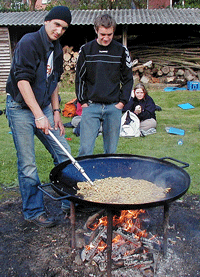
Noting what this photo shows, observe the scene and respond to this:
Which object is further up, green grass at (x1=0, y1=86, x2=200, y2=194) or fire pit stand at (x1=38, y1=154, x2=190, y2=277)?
fire pit stand at (x1=38, y1=154, x2=190, y2=277)

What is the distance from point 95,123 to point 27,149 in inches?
34.6

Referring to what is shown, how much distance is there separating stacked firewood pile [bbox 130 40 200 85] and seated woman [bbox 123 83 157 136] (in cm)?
524

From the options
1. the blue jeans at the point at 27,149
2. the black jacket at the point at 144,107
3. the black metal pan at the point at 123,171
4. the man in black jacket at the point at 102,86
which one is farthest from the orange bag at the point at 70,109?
the black metal pan at the point at 123,171

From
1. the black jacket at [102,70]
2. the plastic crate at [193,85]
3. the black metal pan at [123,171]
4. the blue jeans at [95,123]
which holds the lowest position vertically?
the plastic crate at [193,85]

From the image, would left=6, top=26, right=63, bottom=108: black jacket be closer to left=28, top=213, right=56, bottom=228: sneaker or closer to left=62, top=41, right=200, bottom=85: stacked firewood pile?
left=28, top=213, right=56, bottom=228: sneaker

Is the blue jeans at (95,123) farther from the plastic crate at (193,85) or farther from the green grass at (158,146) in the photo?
the plastic crate at (193,85)

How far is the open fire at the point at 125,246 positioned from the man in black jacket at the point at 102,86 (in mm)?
920

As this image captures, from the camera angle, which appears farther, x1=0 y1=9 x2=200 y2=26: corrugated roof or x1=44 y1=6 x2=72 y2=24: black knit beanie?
x1=0 y1=9 x2=200 y2=26: corrugated roof

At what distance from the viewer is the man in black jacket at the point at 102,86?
301 centimetres

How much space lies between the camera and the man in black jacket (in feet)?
9.88

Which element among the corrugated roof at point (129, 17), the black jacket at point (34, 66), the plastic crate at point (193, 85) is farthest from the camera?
the corrugated roof at point (129, 17)

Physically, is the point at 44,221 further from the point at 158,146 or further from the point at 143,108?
the point at 143,108

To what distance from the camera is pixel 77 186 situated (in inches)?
91.0

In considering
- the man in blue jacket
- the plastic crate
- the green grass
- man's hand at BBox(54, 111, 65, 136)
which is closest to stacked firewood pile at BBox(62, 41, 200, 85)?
the plastic crate
